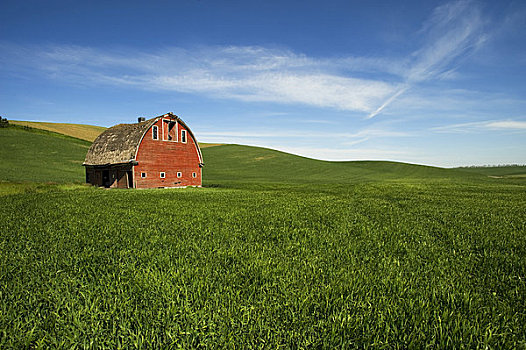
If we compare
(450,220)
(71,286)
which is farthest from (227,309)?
(450,220)

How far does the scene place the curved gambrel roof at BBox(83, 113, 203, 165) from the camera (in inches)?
1129

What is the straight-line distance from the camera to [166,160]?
31.3m

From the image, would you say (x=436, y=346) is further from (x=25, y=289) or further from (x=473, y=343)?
(x=25, y=289)

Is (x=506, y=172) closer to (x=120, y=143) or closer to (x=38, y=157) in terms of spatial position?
(x=120, y=143)

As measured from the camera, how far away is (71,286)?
378cm

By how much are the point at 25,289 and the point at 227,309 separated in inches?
121

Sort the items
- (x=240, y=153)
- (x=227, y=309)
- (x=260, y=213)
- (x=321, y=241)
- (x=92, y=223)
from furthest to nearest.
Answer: (x=240, y=153), (x=260, y=213), (x=92, y=223), (x=321, y=241), (x=227, y=309)

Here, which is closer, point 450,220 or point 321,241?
point 321,241

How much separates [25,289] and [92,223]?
203 inches

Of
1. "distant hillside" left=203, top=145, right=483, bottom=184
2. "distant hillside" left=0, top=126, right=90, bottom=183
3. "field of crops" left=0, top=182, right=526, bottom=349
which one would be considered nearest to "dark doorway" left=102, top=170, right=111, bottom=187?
"distant hillside" left=0, top=126, right=90, bottom=183

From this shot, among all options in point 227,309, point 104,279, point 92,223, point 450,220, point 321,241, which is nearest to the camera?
point 227,309

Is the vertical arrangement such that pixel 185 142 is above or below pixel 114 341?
above

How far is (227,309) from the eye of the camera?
303 cm

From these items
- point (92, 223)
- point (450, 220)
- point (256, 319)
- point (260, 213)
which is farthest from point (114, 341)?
point (450, 220)
